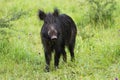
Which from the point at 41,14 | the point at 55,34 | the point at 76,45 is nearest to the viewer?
the point at 55,34

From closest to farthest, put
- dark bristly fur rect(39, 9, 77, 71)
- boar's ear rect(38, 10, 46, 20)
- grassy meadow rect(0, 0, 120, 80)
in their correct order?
grassy meadow rect(0, 0, 120, 80)
dark bristly fur rect(39, 9, 77, 71)
boar's ear rect(38, 10, 46, 20)

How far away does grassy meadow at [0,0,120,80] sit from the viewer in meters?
7.23

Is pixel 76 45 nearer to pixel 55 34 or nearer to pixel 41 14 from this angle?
pixel 41 14

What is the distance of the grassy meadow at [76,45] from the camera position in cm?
723

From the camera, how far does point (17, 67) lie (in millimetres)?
7883

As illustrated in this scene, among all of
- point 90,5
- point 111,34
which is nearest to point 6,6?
point 90,5

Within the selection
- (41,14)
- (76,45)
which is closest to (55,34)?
(41,14)

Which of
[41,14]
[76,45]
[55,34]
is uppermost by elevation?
[41,14]

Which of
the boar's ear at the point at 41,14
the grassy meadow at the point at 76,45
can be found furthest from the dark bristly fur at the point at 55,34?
the grassy meadow at the point at 76,45

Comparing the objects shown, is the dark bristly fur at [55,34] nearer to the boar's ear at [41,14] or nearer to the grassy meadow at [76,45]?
the boar's ear at [41,14]

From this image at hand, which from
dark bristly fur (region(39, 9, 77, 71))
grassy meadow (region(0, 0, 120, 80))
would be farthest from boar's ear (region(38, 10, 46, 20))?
grassy meadow (region(0, 0, 120, 80))

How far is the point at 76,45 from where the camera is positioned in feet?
30.5

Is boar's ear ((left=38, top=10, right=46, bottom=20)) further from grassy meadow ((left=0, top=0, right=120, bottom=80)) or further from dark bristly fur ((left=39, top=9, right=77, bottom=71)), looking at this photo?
grassy meadow ((left=0, top=0, right=120, bottom=80))

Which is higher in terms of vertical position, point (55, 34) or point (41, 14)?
point (41, 14)
